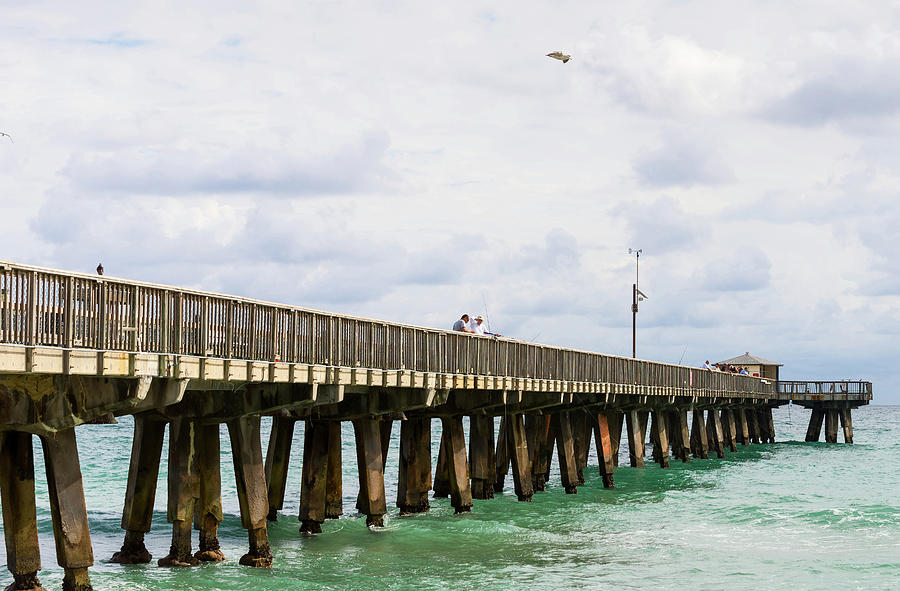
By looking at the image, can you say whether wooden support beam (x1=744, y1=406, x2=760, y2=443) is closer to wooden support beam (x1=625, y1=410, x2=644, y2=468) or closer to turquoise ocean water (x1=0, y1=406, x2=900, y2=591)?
wooden support beam (x1=625, y1=410, x2=644, y2=468)

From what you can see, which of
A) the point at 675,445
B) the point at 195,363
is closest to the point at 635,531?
the point at 195,363

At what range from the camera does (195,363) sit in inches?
697

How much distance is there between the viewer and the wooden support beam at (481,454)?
104 feet

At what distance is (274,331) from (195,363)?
A: 292cm

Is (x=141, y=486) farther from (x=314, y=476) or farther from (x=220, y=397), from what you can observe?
(x=314, y=476)

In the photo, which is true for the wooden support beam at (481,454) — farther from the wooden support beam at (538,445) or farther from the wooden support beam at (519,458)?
the wooden support beam at (538,445)

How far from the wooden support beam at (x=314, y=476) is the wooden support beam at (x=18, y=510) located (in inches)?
357

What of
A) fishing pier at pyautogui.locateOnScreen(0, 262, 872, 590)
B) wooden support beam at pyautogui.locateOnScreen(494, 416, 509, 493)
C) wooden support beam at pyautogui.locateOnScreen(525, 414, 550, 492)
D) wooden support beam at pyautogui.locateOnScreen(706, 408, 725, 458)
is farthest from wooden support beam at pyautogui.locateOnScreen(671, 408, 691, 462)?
fishing pier at pyautogui.locateOnScreen(0, 262, 872, 590)

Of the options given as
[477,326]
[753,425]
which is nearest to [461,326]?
[477,326]

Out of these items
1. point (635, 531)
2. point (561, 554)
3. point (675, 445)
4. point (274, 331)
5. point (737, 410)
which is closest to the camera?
point (274, 331)

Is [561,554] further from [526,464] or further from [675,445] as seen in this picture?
[675,445]

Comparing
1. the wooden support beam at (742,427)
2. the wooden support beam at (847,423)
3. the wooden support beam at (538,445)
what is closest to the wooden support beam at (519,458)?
the wooden support beam at (538,445)

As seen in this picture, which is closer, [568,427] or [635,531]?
[635,531]

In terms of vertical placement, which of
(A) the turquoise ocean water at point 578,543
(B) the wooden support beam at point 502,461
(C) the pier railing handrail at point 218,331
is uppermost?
(C) the pier railing handrail at point 218,331
